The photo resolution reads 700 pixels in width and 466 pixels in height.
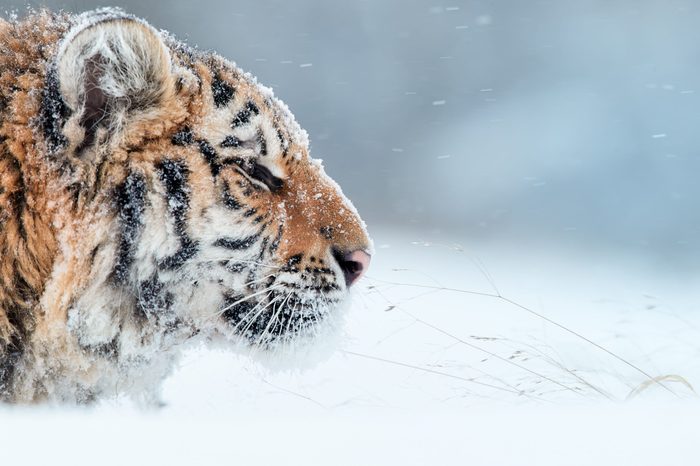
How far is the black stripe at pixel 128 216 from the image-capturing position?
253 centimetres

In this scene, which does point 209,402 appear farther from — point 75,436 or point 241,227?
point 75,436

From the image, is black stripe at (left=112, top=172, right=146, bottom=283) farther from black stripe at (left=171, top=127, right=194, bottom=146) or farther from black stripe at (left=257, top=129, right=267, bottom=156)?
black stripe at (left=257, top=129, right=267, bottom=156)

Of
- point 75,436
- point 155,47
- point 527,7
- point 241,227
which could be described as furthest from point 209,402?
point 527,7

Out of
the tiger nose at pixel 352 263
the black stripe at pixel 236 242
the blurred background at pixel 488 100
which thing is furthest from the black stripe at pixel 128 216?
the blurred background at pixel 488 100

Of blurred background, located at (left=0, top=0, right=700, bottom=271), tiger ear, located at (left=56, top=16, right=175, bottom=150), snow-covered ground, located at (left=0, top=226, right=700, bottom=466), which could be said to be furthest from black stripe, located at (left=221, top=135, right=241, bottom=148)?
blurred background, located at (left=0, top=0, right=700, bottom=271)

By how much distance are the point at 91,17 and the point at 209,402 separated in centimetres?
190

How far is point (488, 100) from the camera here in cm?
2036

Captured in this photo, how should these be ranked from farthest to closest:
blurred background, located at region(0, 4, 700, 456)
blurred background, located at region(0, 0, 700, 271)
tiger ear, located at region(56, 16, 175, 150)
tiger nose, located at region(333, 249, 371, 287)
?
blurred background, located at region(0, 0, 700, 271) → blurred background, located at region(0, 4, 700, 456) → tiger nose, located at region(333, 249, 371, 287) → tiger ear, located at region(56, 16, 175, 150)

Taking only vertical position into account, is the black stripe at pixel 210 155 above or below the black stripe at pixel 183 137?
below

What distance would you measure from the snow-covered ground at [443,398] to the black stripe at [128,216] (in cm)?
51

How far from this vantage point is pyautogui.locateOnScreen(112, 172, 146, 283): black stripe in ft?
8.30

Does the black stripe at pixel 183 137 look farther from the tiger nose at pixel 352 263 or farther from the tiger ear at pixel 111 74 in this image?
the tiger nose at pixel 352 263

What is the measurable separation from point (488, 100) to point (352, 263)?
1819 cm

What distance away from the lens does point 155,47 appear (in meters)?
2.56
